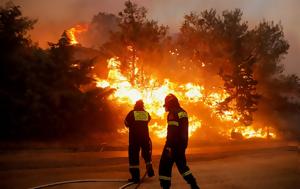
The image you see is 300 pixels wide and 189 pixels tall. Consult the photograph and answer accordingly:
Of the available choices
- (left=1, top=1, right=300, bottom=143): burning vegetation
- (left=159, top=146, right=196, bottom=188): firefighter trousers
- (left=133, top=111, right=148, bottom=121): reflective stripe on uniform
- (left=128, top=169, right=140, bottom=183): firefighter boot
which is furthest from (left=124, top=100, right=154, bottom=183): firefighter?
(left=1, top=1, right=300, bottom=143): burning vegetation

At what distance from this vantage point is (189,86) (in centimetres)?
2930

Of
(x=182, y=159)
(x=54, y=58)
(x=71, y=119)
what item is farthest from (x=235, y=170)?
(x=54, y=58)

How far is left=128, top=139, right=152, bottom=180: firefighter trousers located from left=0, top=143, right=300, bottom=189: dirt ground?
0.38 meters

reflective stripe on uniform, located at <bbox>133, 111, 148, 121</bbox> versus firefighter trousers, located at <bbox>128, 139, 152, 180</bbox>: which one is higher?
reflective stripe on uniform, located at <bbox>133, 111, 148, 121</bbox>

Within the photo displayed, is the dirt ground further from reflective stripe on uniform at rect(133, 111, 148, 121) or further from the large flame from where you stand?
the large flame

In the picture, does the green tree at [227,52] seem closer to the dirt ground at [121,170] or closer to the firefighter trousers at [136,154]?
the dirt ground at [121,170]

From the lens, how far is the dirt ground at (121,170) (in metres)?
9.47

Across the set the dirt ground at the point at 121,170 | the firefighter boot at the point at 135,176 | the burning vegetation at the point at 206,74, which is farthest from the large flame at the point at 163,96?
the firefighter boot at the point at 135,176

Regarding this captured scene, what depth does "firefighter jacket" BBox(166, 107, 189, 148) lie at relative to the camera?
27.2 feet

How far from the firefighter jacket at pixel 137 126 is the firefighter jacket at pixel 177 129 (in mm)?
1670

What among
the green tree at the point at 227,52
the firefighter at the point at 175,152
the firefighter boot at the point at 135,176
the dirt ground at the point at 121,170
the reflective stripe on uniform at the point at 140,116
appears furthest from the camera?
the green tree at the point at 227,52

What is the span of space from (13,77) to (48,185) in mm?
10375

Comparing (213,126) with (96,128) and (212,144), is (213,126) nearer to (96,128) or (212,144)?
(212,144)

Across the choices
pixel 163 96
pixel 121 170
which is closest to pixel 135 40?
pixel 163 96
